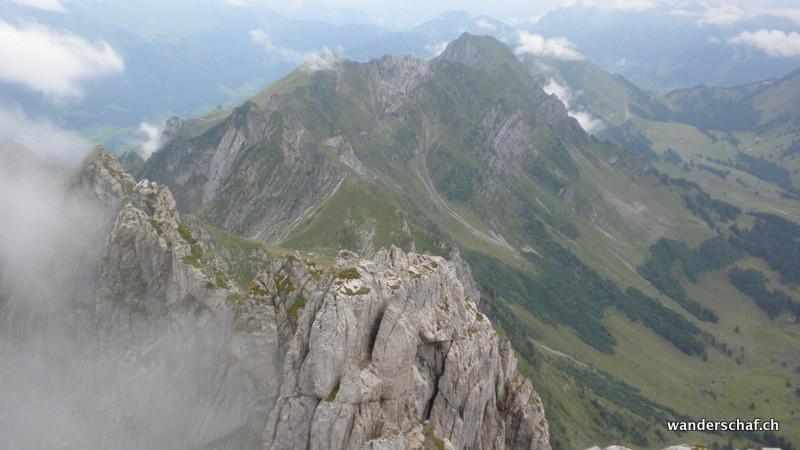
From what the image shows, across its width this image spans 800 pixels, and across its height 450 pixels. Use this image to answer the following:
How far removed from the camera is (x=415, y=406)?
47.2 meters

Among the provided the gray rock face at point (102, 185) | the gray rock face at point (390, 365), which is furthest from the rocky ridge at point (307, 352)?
the gray rock face at point (102, 185)

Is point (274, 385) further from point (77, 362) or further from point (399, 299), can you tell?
point (77, 362)

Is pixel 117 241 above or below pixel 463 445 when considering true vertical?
above

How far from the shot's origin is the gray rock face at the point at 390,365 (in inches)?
1689

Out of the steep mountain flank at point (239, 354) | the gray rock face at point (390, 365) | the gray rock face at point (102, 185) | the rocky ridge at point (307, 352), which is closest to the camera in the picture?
the gray rock face at point (390, 365)

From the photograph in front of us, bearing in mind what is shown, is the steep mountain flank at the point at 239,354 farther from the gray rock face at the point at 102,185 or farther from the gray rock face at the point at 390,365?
the gray rock face at the point at 102,185

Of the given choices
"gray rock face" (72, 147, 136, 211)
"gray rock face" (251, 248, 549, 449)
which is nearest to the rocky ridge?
"gray rock face" (251, 248, 549, 449)

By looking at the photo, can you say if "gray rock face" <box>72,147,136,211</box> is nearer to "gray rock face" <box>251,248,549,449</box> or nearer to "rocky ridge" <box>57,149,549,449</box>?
"rocky ridge" <box>57,149,549,449</box>

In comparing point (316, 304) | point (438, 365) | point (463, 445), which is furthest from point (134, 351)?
point (463, 445)

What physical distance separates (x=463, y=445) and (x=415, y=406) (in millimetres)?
10385

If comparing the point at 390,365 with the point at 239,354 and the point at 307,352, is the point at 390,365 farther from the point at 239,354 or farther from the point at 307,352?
the point at 239,354

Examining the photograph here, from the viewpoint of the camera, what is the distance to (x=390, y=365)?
46.0 metres

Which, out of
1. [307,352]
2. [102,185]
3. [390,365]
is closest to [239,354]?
[307,352]

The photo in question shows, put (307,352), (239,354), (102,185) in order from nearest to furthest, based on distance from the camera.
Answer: (307,352)
(239,354)
(102,185)
